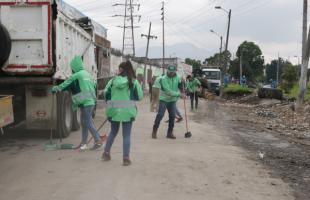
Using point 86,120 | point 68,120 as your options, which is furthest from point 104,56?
point 86,120

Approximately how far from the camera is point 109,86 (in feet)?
27.1

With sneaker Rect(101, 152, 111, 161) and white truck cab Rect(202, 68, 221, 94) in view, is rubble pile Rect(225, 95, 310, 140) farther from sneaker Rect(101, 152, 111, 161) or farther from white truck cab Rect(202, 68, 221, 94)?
white truck cab Rect(202, 68, 221, 94)

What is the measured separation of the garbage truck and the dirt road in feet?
2.13

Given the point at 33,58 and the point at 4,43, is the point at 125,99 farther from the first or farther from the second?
the point at 4,43

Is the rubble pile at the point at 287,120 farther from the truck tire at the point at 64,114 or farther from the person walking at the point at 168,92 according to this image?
the truck tire at the point at 64,114

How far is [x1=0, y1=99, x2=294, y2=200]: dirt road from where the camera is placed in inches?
256

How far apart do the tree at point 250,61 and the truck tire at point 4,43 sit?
302 feet

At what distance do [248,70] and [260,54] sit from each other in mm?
5084

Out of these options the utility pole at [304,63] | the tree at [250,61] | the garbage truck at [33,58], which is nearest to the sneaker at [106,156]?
the garbage truck at [33,58]

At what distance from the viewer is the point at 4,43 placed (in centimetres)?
968

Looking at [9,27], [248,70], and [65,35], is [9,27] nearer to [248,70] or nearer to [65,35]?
[65,35]

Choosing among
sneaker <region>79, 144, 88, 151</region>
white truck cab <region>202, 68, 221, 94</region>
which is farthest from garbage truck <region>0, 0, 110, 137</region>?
white truck cab <region>202, 68, 221, 94</region>

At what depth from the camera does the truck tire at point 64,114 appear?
10891 mm

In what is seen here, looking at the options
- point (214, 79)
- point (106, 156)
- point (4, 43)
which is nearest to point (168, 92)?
point (106, 156)
